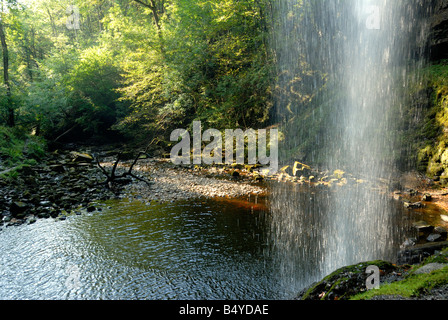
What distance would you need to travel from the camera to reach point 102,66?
2350cm

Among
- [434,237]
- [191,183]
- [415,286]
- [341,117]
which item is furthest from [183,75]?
[415,286]

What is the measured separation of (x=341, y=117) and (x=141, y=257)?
42.1ft

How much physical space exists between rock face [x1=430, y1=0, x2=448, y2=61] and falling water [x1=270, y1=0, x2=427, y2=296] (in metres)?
0.45

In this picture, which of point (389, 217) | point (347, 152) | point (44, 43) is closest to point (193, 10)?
point (347, 152)

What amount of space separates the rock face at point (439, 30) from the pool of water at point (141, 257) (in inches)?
442

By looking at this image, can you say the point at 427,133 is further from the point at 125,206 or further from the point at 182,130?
the point at 182,130

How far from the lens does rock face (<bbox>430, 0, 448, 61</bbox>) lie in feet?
37.7

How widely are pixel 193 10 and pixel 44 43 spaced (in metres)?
22.2

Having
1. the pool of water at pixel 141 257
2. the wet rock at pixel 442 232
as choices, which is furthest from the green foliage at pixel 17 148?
the wet rock at pixel 442 232

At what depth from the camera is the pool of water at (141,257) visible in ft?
15.7

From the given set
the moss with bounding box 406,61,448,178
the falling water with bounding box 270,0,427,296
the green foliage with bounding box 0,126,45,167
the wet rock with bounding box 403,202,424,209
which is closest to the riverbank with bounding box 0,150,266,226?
the green foliage with bounding box 0,126,45,167

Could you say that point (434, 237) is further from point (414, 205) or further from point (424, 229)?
point (414, 205)

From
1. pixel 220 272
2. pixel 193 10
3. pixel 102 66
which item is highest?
pixel 193 10

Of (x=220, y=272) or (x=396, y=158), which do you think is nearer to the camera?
(x=220, y=272)
